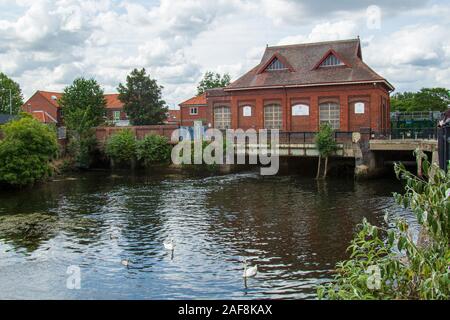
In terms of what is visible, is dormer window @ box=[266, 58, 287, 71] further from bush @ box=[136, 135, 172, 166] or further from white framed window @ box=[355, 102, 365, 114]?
bush @ box=[136, 135, 172, 166]

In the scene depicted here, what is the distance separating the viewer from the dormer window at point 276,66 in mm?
45031

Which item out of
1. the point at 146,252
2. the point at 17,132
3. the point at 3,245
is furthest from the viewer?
the point at 17,132

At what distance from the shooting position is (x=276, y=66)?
45344mm

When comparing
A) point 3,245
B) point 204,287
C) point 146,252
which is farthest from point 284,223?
point 3,245

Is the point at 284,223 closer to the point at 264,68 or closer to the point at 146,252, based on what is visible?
the point at 146,252

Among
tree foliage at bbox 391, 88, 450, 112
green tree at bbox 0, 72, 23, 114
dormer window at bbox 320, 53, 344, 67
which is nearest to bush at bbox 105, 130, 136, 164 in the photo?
dormer window at bbox 320, 53, 344, 67

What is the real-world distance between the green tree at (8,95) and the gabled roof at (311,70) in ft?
168

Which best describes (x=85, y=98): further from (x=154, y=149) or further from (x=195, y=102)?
(x=154, y=149)

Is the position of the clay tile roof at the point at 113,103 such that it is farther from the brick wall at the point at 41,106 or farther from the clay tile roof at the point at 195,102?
the clay tile roof at the point at 195,102

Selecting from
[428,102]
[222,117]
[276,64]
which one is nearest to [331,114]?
[276,64]

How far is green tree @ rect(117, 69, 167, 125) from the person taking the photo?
6500cm

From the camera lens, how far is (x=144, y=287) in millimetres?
12406

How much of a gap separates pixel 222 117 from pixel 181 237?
3079 cm

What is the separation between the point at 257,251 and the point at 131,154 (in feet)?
98.6
